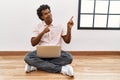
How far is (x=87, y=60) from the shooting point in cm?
319

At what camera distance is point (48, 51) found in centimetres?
266

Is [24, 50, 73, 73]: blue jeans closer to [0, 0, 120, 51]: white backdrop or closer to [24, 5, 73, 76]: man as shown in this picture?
[24, 5, 73, 76]: man

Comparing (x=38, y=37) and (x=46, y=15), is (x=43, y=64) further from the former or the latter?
(x=46, y=15)

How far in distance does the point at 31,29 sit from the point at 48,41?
0.61m

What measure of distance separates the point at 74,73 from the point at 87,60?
21.5 inches

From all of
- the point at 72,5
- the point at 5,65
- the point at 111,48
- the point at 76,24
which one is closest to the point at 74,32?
the point at 76,24

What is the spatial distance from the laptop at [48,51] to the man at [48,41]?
2.2 inches

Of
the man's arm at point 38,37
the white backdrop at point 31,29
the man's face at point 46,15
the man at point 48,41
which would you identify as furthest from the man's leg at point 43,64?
the white backdrop at point 31,29

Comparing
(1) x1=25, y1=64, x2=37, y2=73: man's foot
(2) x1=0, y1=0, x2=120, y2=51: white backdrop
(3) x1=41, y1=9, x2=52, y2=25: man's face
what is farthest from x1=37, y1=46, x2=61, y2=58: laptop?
(2) x1=0, y1=0, x2=120, y2=51: white backdrop

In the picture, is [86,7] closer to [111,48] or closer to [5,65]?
[111,48]

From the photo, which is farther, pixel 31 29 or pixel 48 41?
pixel 31 29

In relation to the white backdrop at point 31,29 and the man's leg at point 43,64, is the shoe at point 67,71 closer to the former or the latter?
the man's leg at point 43,64

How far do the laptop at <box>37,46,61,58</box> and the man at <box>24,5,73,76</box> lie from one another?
0.19 feet

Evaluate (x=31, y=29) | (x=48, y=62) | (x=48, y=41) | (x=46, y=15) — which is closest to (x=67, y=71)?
(x=48, y=62)
